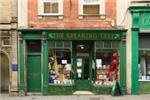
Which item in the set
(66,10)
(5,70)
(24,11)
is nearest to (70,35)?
(66,10)

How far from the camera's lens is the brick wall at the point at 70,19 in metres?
23.3

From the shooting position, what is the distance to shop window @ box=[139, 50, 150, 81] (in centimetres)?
2336

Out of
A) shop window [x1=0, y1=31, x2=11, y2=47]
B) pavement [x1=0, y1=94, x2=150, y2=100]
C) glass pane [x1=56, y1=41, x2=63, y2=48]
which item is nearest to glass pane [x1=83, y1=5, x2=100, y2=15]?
glass pane [x1=56, y1=41, x2=63, y2=48]

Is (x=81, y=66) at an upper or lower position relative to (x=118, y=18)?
lower

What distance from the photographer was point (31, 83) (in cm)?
2377

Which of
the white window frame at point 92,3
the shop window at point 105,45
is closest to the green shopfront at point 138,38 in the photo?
the shop window at point 105,45

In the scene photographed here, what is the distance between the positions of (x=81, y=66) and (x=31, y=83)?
292 centimetres

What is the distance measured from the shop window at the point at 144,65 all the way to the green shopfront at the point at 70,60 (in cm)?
104

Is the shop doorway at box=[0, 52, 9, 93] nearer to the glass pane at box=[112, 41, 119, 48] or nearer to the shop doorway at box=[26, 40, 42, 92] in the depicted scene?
the shop doorway at box=[26, 40, 42, 92]

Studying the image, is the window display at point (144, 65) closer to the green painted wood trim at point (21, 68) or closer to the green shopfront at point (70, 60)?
the green shopfront at point (70, 60)

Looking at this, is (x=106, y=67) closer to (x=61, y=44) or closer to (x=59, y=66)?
(x=59, y=66)

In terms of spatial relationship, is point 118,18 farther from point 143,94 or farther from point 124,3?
point 143,94

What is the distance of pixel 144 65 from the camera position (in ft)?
77.2

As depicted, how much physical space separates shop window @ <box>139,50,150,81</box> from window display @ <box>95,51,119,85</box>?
1.33 meters
